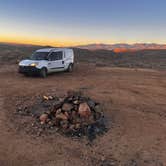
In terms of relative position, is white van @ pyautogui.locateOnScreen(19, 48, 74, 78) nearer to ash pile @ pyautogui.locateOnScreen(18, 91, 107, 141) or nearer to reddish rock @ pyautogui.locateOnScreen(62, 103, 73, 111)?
ash pile @ pyautogui.locateOnScreen(18, 91, 107, 141)

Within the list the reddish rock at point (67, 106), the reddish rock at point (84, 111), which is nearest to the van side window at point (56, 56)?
the reddish rock at point (67, 106)

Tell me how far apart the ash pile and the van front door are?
7.96 m

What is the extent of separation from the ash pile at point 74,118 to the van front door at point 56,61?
26.1 feet

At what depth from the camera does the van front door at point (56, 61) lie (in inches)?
610

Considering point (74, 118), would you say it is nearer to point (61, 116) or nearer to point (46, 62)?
point (61, 116)

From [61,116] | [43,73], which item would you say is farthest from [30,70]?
[61,116]

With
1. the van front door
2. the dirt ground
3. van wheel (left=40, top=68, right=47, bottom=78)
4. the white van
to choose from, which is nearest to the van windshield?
the white van

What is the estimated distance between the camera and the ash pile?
22.0 ft

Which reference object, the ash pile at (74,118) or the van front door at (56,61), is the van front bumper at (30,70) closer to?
the van front door at (56,61)

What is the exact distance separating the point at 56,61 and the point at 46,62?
3.05 feet

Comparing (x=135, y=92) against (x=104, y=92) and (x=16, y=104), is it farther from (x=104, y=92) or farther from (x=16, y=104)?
(x=16, y=104)

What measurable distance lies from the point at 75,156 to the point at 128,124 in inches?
97.0

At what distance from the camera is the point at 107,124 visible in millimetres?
→ 7246

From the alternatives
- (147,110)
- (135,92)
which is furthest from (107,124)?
(135,92)
